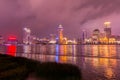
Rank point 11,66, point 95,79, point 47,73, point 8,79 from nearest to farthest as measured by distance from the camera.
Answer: point 47,73 < point 8,79 < point 11,66 < point 95,79

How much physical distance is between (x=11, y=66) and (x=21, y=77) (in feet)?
11.6

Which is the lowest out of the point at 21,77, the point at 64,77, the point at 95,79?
the point at 95,79

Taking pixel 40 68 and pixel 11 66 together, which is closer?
pixel 40 68

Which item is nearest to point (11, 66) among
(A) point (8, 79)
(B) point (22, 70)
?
(B) point (22, 70)

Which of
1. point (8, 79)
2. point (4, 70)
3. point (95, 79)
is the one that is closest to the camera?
point (8, 79)

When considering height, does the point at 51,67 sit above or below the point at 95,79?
above

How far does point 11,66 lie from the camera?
21.4 m

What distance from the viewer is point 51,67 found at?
3.16m

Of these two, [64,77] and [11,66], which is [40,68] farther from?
[11,66]

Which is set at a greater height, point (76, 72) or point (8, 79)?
point (76, 72)

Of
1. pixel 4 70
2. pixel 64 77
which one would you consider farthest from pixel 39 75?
pixel 4 70

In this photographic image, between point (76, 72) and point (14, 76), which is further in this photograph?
point (14, 76)

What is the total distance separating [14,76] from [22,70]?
1126 mm

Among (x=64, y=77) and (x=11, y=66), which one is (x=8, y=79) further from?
(x=64, y=77)
